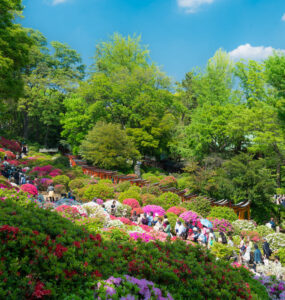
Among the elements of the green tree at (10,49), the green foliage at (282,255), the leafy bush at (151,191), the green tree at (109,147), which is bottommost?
the green foliage at (282,255)

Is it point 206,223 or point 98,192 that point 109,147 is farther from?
point 206,223

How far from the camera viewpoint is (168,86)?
3553 cm

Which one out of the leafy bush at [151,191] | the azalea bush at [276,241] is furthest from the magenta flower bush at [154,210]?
the azalea bush at [276,241]

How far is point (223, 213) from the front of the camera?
15211 mm

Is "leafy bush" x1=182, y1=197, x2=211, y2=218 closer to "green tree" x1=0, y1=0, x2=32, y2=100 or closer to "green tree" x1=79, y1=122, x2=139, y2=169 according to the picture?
"green tree" x1=79, y1=122, x2=139, y2=169

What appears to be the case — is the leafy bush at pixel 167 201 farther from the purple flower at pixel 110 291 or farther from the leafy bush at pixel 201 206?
the purple flower at pixel 110 291

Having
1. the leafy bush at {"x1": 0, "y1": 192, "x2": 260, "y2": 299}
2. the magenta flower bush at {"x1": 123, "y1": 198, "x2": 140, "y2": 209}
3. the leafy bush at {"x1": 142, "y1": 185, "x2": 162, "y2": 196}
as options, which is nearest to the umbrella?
the magenta flower bush at {"x1": 123, "y1": 198, "x2": 140, "y2": 209}

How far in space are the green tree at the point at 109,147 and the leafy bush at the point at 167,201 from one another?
10.6m

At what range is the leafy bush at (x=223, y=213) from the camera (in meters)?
15.2

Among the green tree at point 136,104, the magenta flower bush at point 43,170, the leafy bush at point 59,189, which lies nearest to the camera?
the leafy bush at point 59,189

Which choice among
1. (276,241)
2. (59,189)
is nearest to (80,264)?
(276,241)

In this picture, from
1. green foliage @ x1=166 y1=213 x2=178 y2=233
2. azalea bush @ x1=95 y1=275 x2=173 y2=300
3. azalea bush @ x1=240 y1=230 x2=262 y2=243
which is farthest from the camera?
green foliage @ x1=166 y1=213 x2=178 y2=233

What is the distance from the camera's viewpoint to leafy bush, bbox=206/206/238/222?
15.2 meters

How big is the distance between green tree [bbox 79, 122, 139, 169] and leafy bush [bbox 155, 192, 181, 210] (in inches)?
417
